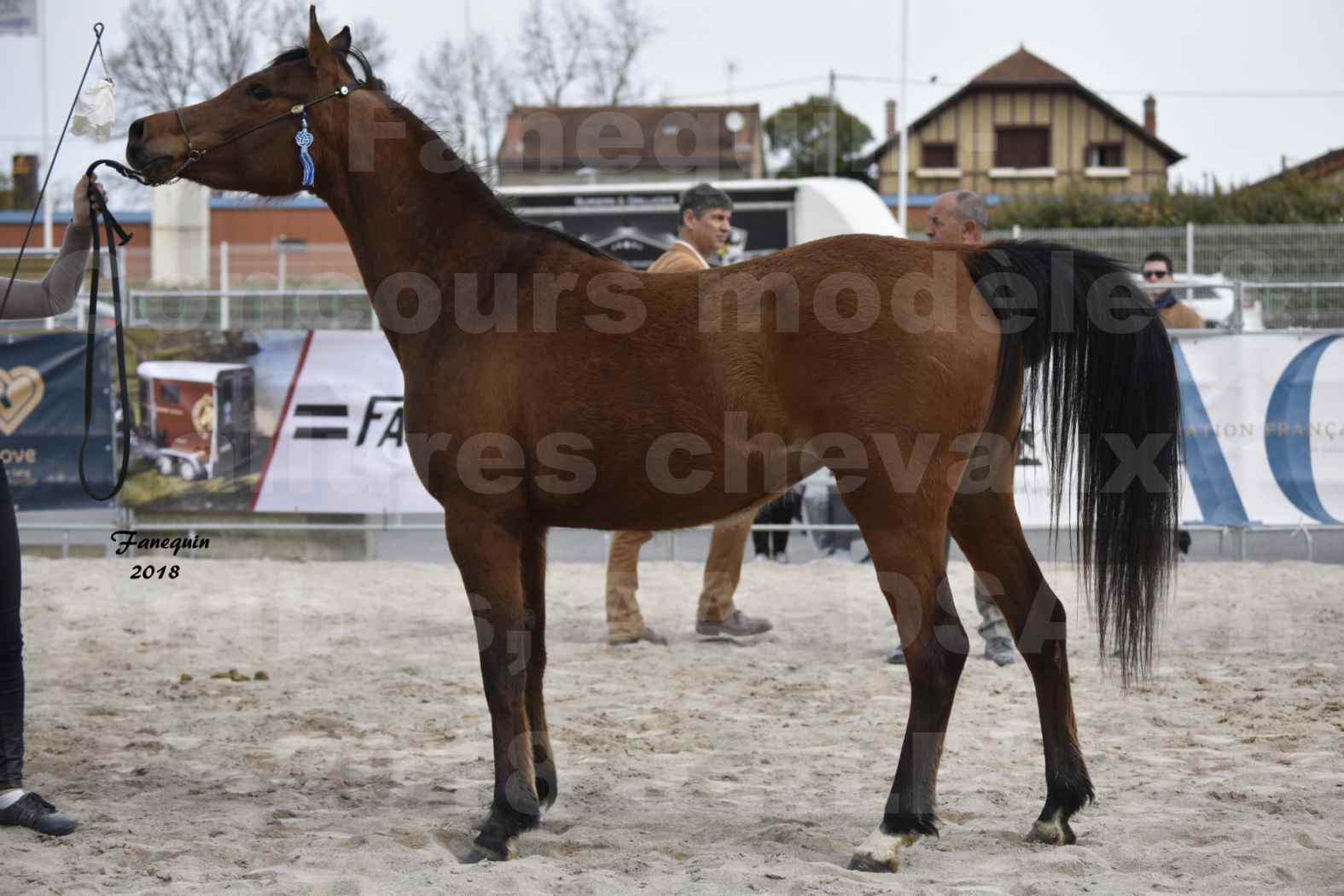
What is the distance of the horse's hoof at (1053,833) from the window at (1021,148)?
114ft

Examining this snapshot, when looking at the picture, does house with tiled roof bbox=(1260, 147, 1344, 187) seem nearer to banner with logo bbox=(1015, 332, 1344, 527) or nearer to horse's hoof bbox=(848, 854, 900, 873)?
banner with logo bbox=(1015, 332, 1344, 527)

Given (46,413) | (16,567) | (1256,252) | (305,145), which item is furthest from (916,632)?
(1256,252)

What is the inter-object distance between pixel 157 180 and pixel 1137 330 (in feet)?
9.58

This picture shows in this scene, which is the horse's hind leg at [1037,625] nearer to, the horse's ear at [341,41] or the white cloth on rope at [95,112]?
the horse's ear at [341,41]

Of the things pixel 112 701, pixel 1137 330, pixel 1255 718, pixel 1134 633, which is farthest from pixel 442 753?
pixel 1255 718

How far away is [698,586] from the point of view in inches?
319

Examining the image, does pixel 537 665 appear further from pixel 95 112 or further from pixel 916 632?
pixel 95 112

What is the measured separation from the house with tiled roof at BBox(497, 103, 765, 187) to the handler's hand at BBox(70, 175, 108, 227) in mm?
10601

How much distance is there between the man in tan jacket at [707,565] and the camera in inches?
246

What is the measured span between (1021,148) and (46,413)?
32266mm

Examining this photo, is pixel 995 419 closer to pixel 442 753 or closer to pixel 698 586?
pixel 442 753

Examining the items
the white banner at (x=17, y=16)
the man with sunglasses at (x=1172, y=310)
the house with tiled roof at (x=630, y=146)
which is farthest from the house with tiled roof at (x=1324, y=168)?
the white banner at (x=17, y=16)

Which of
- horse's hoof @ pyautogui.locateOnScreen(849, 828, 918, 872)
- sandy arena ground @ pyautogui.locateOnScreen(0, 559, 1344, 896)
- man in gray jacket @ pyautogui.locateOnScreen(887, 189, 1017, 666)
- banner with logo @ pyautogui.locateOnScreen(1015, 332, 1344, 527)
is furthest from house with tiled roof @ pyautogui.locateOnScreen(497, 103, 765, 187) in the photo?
horse's hoof @ pyautogui.locateOnScreen(849, 828, 918, 872)

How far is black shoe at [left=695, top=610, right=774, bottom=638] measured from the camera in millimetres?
6473
